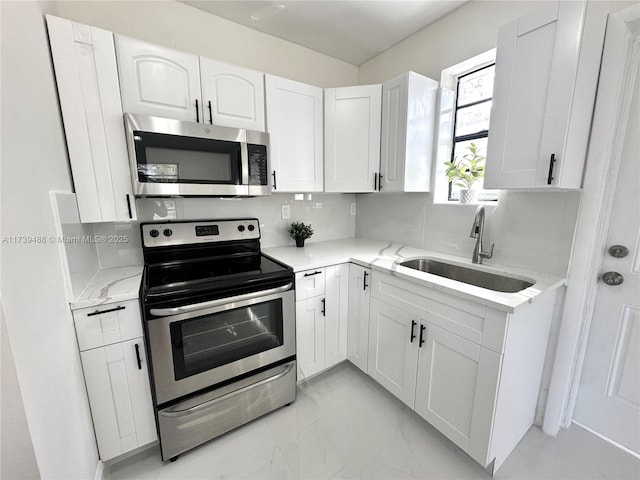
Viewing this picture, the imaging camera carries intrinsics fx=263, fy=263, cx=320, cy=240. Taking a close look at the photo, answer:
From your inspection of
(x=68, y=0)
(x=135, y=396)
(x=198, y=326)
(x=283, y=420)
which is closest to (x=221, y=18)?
(x=68, y=0)

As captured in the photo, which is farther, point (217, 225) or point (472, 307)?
point (217, 225)

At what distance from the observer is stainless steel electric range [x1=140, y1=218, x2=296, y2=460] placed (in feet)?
4.18

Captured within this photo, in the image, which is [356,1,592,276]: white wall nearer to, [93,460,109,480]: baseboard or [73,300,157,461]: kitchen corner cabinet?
[73,300,157,461]: kitchen corner cabinet

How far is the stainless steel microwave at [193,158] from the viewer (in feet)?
4.46

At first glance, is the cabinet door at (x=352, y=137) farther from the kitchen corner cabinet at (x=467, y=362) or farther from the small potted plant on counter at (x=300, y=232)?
the kitchen corner cabinet at (x=467, y=362)

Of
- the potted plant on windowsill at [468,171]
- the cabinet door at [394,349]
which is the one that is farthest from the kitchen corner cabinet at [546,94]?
the cabinet door at [394,349]

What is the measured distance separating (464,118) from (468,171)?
401 millimetres

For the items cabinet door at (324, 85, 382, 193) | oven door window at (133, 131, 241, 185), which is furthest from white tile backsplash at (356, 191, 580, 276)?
oven door window at (133, 131, 241, 185)

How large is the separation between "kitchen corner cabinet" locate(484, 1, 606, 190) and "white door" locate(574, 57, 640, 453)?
0.22 m

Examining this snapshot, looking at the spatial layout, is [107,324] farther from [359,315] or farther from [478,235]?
[478,235]

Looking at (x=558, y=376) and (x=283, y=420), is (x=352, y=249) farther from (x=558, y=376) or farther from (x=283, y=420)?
(x=558, y=376)

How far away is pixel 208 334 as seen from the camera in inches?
55.1

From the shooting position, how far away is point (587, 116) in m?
1.23

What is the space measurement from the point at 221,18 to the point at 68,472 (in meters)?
2.55
